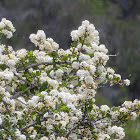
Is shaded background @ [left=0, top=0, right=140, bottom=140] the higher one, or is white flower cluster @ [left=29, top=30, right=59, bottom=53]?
shaded background @ [left=0, top=0, right=140, bottom=140]

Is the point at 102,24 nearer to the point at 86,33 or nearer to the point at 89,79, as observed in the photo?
the point at 86,33

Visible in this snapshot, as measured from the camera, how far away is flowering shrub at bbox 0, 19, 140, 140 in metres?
1.66

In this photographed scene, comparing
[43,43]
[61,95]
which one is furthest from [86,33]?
[61,95]

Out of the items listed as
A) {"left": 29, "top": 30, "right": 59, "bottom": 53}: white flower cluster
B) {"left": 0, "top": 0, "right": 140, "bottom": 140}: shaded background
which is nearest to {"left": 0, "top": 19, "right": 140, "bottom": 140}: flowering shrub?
{"left": 29, "top": 30, "right": 59, "bottom": 53}: white flower cluster

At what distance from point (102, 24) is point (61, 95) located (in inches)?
233

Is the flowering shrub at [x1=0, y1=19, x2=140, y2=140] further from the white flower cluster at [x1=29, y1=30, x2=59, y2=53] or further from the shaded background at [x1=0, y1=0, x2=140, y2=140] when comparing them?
the shaded background at [x1=0, y1=0, x2=140, y2=140]

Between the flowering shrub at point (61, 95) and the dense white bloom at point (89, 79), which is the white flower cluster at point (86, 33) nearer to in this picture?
the flowering shrub at point (61, 95)

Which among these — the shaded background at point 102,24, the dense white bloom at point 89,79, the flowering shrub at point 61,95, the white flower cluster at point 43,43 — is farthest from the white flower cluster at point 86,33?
the shaded background at point 102,24

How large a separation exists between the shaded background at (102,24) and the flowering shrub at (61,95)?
3.42 metres

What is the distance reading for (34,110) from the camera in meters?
1.70

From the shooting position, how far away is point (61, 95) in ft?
5.54

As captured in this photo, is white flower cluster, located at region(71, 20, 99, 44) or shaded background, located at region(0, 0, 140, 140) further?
shaded background, located at region(0, 0, 140, 140)

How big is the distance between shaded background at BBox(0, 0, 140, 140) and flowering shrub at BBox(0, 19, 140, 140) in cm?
342

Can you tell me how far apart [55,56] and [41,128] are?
0.47 meters
